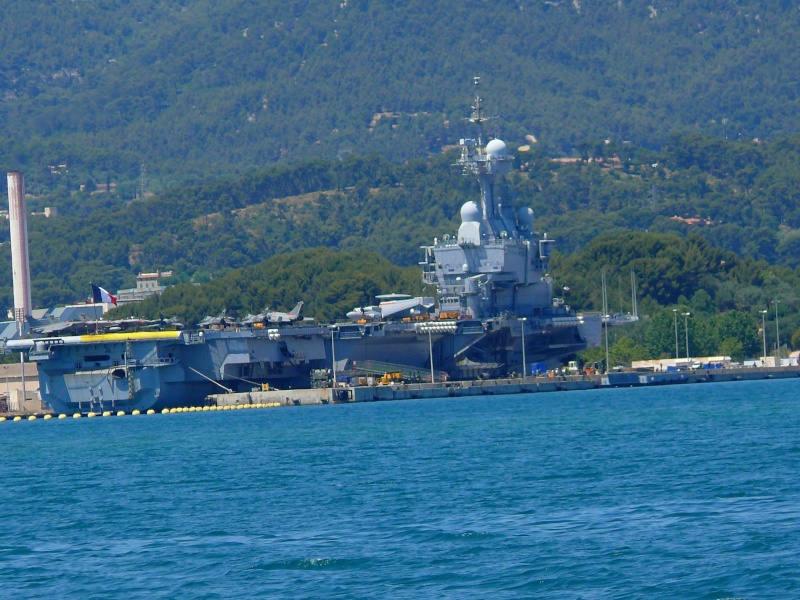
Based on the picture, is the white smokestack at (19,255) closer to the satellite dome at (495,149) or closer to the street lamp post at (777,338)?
the satellite dome at (495,149)

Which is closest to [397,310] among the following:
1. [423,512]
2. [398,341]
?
[398,341]

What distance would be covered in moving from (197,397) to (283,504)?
4907 cm

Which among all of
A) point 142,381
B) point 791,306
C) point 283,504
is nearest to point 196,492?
point 283,504

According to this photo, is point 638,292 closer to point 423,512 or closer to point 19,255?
point 19,255

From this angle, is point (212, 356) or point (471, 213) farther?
point (471, 213)

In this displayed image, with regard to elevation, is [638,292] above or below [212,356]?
above

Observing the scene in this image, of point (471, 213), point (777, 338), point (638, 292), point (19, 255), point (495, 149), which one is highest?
point (495, 149)

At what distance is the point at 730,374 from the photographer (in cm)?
9438

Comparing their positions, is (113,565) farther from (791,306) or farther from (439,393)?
(791,306)

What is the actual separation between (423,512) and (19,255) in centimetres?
8346

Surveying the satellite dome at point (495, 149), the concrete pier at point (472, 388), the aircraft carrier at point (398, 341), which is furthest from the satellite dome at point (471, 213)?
the concrete pier at point (472, 388)

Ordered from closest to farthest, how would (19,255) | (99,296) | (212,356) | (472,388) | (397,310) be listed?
(212,356), (472,388), (99,296), (397,310), (19,255)

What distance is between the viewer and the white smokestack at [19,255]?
114 meters

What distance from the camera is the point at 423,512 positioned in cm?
3575
